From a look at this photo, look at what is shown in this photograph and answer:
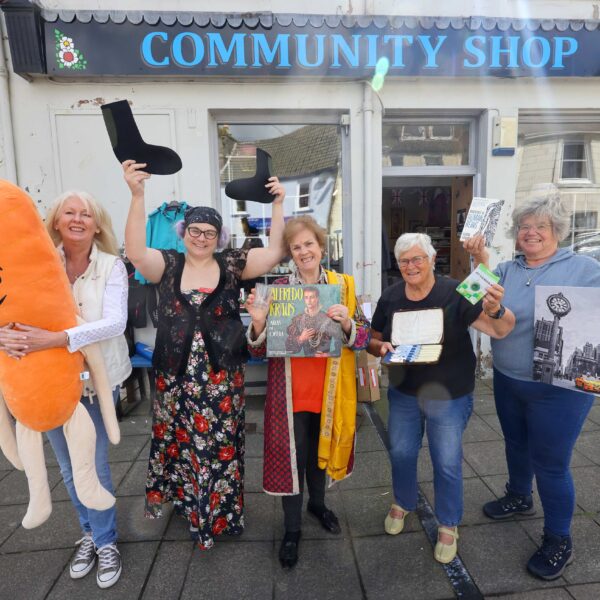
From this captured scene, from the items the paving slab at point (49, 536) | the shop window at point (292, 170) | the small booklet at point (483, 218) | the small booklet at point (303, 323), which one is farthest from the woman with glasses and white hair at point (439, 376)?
the shop window at point (292, 170)

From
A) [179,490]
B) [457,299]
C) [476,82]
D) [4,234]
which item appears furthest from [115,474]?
[476,82]

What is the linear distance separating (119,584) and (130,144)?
2221 millimetres

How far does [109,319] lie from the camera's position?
2.05 m

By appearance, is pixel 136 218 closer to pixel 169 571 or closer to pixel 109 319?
pixel 109 319

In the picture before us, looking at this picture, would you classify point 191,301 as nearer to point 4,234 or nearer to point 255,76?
point 4,234

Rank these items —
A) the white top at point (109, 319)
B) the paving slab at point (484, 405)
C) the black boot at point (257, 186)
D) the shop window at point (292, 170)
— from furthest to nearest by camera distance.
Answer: the shop window at point (292, 170) < the paving slab at point (484, 405) < the black boot at point (257, 186) < the white top at point (109, 319)

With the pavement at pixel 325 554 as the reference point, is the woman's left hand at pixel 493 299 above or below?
above

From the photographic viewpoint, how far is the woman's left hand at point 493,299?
1956mm

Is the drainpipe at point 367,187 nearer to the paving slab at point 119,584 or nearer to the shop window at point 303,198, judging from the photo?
the shop window at point 303,198

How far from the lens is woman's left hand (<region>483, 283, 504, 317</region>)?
196 centimetres

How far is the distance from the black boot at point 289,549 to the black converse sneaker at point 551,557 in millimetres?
1206

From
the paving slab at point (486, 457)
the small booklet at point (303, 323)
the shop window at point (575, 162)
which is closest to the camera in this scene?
the small booklet at point (303, 323)

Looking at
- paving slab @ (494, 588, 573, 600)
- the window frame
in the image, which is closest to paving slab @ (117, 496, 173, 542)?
paving slab @ (494, 588, 573, 600)

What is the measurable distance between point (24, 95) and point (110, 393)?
3671 mm
